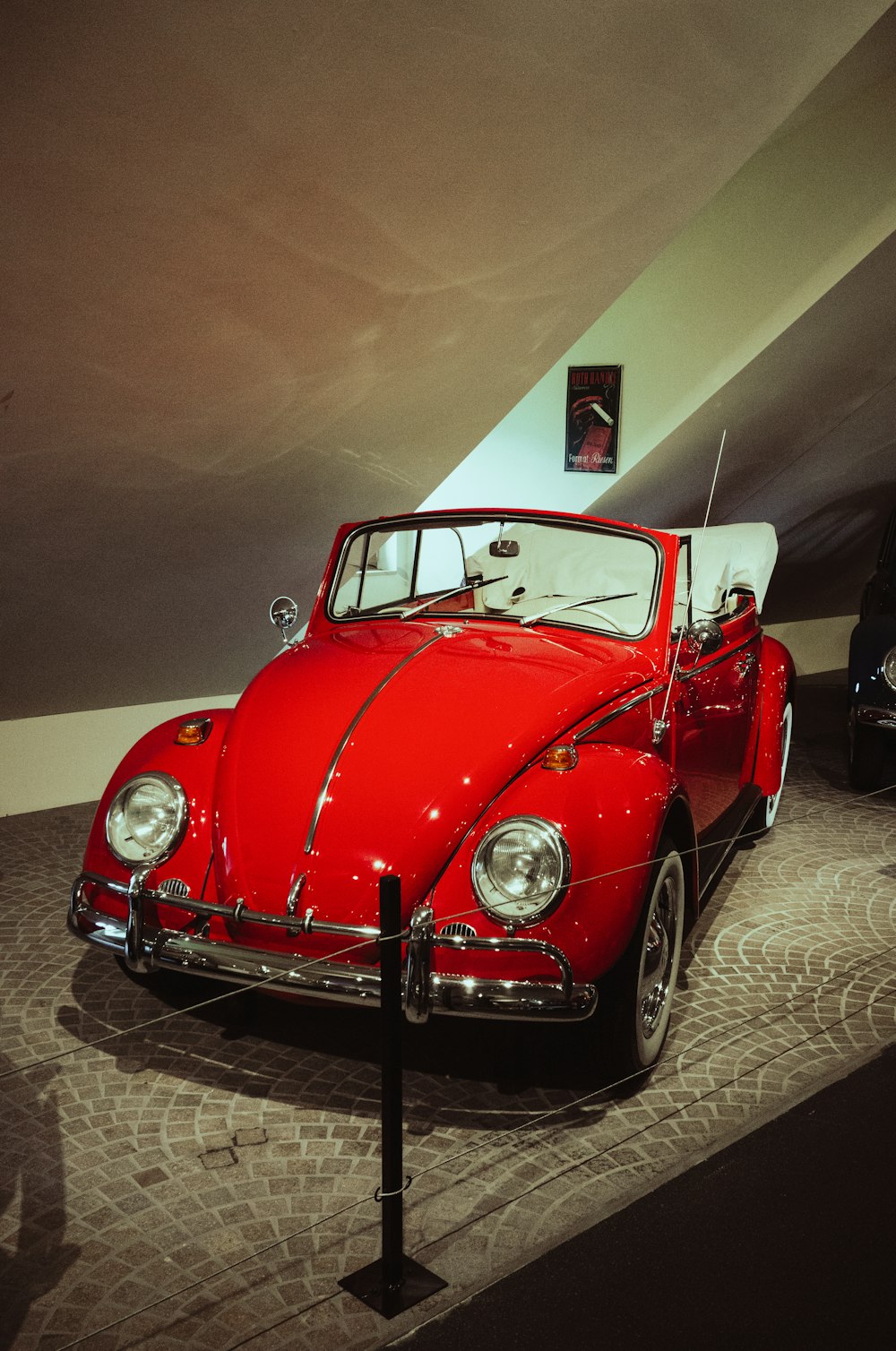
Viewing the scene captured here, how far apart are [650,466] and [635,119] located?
315 cm

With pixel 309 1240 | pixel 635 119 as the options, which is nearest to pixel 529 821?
pixel 309 1240

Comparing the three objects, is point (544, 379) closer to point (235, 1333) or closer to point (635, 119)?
point (635, 119)


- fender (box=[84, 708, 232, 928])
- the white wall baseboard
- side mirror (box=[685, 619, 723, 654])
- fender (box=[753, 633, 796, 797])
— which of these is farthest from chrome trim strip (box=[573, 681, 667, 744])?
the white wall baseboard

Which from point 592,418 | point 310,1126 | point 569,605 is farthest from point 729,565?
point 310,1126

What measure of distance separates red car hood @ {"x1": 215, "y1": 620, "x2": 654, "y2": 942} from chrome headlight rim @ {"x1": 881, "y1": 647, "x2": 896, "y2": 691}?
8.46 ft

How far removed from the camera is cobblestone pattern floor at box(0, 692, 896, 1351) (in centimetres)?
214

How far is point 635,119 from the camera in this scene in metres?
3.75

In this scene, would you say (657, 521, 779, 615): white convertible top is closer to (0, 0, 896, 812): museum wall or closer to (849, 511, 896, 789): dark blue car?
(849, 511, 896, 789): dark blue car

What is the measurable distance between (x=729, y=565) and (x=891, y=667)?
115 cm

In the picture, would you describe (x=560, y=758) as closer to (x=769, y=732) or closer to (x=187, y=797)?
(x=187, y=797)

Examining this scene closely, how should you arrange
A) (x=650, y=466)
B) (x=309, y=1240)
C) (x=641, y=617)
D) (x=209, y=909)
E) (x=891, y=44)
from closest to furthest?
(x=309, y=1240) < (x=209, y=909) < (x=641, y=617) < (x=891, y=44) < (x=650, y=466)

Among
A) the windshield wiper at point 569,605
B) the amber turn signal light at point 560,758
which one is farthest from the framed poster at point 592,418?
the amber turn signal light at point 560,758

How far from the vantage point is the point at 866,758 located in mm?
5789

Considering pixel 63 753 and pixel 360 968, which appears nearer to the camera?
pixel 360 968
